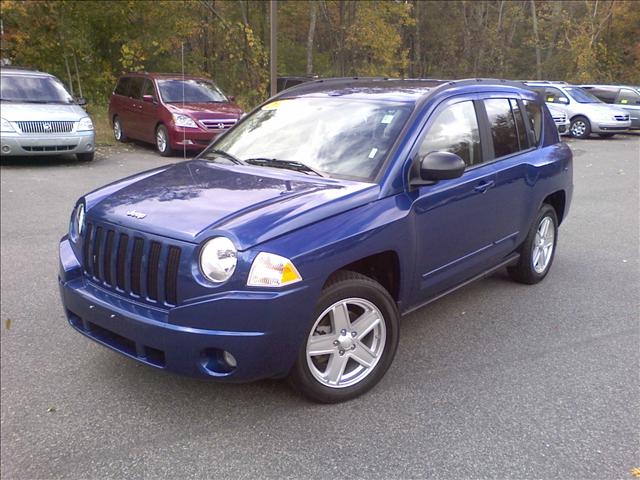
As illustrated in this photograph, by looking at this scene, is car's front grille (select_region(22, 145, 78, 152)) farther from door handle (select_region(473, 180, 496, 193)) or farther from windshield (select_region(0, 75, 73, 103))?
door handle (select_region(473, 180, 496, 193))

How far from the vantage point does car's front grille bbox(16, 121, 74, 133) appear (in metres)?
11.3

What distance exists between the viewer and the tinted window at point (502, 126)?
4.75 meters

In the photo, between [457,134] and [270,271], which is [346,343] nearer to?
[270,271]

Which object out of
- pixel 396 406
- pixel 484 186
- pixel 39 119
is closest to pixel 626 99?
pixel 39 119

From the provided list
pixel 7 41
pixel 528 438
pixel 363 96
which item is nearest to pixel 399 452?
pixel 528 438

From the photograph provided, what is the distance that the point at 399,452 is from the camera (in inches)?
119

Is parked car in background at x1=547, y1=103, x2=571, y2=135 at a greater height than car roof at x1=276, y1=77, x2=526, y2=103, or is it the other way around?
car roof at x1=276, y1=77, x2=526, y2=103

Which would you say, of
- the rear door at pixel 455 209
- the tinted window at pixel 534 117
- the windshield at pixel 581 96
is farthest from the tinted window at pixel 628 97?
the rear door at pixel 455 209

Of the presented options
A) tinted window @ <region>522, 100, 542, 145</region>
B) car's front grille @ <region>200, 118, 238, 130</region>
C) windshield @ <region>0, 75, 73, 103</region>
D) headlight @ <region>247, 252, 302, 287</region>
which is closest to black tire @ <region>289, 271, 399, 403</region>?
headlight @ <region>247, 252, 302, 287</region>

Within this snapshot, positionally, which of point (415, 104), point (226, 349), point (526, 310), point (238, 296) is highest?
point (415, 104)

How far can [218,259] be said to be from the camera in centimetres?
304

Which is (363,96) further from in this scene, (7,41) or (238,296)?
(7,41)

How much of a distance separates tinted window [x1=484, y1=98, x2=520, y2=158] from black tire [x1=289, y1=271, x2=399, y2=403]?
1.80 metres

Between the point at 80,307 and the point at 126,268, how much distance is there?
0.42m
